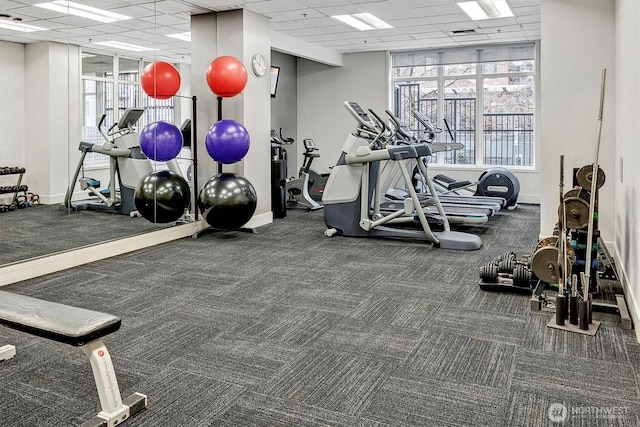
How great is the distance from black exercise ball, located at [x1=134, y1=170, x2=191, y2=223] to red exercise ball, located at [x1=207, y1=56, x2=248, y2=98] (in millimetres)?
1128

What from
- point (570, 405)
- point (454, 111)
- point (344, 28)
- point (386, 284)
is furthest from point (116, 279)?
point (454, 111)

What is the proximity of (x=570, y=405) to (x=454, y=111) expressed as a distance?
8511mm

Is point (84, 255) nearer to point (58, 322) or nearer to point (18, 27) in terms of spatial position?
point (18, 27)

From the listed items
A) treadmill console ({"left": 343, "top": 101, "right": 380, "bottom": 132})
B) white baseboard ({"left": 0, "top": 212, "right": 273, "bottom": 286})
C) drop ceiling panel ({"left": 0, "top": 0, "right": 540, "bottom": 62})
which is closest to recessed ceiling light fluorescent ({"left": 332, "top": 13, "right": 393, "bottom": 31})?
drop ceiling panel ({"left": 0, "top": 0, "right": 540, "bottom": 62})

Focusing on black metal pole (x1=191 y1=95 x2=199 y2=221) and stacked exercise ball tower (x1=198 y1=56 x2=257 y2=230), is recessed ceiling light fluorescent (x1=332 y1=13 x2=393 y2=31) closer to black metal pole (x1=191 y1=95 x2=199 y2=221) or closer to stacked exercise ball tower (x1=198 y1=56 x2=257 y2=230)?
stacked exercise ball tower (x1=198 y1=56 x2=257 y2=230)

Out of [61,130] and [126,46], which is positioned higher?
[126,46]

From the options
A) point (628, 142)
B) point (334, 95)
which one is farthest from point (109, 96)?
point (334, 95)

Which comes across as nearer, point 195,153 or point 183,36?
point 183,36

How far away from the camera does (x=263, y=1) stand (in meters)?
6.39

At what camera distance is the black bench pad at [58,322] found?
6.71 feet

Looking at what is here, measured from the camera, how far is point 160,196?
595 centimetres

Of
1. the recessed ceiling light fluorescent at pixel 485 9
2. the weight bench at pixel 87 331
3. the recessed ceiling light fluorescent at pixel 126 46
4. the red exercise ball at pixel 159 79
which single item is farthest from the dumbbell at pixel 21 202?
the recessed ceiling light fluorescent at pixel 485 9

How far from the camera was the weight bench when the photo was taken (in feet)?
6.77

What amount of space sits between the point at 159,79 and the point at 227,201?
166 cm
